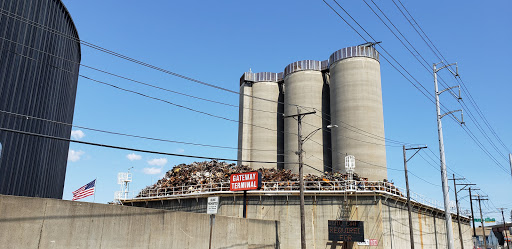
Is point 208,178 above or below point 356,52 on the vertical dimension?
below

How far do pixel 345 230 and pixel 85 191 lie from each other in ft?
78.8

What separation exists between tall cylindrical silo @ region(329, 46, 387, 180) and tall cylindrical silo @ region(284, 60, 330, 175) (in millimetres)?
3789

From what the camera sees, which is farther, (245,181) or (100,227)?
(245,181)

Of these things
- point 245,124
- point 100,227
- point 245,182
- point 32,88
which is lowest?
point 100,227

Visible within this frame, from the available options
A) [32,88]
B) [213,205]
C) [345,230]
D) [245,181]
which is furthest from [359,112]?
[32,88]

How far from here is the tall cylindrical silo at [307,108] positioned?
185ft

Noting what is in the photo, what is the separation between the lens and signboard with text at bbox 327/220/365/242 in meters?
28.9

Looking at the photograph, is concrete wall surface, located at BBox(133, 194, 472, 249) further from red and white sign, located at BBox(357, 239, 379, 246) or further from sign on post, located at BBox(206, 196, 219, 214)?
sign on post, located at BBox(206, 196, 219, 214)

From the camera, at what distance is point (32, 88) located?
3894 centimetres

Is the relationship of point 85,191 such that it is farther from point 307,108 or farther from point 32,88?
point 307,108

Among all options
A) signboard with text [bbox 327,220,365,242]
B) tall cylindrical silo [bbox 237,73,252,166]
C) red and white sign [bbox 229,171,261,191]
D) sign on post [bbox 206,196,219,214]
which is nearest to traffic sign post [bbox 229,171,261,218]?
red and white sign [bbox 229,171,261,191]

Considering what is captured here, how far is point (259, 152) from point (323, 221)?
3135 centimetres

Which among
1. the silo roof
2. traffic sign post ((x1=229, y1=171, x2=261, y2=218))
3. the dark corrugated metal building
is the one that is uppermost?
the silo roof

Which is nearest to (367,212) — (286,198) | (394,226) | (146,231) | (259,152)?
(394,226)
